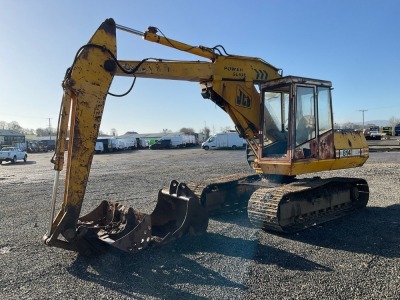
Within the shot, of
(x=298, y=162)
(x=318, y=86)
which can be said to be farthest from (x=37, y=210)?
(x=318, y=86)

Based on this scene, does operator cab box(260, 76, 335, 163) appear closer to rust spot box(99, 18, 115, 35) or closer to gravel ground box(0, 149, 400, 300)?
gravel ground box(0, 149, 400, 300)

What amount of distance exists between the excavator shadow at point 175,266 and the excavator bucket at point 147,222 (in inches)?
10.0

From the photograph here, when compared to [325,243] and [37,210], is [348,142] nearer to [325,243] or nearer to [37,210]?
[325,243]

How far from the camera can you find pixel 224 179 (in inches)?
369

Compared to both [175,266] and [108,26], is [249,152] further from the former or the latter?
[108,26]

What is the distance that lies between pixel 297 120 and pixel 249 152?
6.25 ft

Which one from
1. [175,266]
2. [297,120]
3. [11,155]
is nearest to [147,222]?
[175,266]

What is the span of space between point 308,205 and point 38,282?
17.7 feet

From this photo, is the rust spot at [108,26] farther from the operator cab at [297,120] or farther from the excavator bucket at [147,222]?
the operator cab at [297,120]

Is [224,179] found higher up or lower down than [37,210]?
higher up

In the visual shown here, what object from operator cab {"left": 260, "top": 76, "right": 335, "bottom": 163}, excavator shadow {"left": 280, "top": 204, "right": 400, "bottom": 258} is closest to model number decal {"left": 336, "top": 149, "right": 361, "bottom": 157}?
operator cab {"left": 260, "top": 76, "right": 335, "bottom": 163}

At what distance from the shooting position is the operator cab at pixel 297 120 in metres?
7.80

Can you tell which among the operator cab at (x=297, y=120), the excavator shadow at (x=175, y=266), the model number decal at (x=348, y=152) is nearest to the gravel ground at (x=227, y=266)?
the excavator shadow at (x=175, y=266)

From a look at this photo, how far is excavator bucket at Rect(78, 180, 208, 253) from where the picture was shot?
18.4 ft
